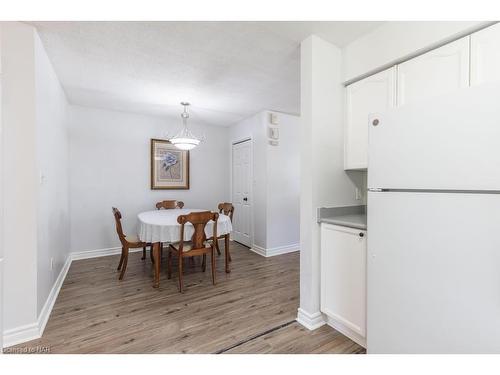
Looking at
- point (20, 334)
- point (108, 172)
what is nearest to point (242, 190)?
point (108, 172)

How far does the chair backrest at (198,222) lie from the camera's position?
2613 mm

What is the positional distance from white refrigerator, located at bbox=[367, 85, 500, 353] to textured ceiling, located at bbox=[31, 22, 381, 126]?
1186 millimetres

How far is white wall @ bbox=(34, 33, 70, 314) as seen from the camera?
1905 mm

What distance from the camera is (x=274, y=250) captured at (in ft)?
13.1

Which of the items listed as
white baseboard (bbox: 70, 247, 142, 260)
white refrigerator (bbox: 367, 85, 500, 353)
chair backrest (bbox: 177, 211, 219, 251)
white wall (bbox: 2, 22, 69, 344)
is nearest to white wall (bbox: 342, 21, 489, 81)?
white refrigerator (bbox: 367, 85, 500, 353)

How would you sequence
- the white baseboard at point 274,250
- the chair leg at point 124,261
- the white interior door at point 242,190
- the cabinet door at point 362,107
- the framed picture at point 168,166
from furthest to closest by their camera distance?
the white interior door at point 242,190
the framed picture at point 168,166
the white baseboard at point 274,250
the chair leg at point 124,261
the cabinet door at point 362,107

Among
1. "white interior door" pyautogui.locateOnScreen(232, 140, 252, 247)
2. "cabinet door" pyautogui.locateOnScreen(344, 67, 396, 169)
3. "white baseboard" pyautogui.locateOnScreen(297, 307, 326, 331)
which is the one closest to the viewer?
"cabinet door" pyautogui.locateOnScreen(344, 67, 396, 169)

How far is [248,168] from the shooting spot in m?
4.43

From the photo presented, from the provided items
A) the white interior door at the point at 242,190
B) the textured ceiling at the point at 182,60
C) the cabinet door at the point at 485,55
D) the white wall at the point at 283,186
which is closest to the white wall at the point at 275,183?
the white wall at the point at 283,186

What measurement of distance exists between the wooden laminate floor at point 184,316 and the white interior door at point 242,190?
4.31 ft

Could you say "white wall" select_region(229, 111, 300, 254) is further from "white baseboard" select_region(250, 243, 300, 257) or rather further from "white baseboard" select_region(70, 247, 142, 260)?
"white baseboard" select_region(70, 247, 142, 260)

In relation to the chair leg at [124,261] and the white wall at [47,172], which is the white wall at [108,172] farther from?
the chair leg at [124,261]
